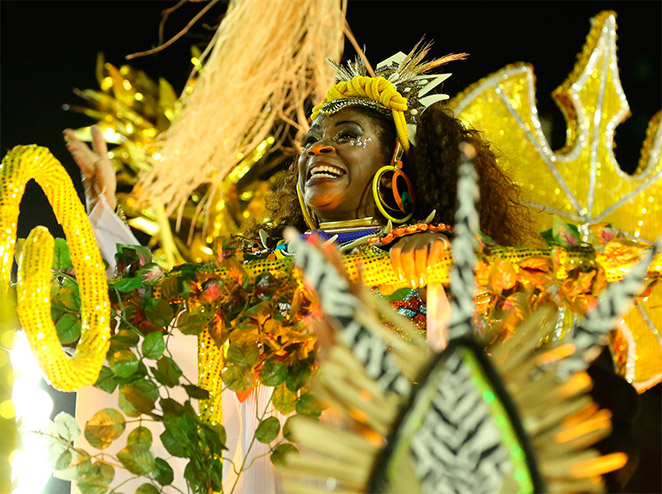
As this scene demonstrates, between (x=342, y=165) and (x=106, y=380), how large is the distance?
0.96m

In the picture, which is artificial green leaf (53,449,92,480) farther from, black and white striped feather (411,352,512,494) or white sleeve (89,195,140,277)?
white sleeve (89,195,140,277)

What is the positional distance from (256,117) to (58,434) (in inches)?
84.8

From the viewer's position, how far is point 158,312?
4.48 feet

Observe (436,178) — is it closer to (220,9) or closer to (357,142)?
(357,142)

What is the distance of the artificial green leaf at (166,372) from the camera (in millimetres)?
1316

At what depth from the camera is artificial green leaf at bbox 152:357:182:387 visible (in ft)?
4.32

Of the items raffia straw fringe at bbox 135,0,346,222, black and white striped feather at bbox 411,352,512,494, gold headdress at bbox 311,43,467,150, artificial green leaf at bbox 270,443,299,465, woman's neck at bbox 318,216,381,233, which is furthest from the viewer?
raffia straw fringe at bbox 135,0,346,222

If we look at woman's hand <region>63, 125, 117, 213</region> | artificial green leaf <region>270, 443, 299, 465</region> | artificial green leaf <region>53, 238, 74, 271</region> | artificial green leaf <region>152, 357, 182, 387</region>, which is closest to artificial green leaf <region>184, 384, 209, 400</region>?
artificial green leaf <region>152, 357, 182, 387</region>

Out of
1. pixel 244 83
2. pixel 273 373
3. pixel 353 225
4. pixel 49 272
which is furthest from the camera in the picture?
pixel 244 83

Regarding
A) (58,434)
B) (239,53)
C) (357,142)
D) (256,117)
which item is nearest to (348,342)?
(58,434)

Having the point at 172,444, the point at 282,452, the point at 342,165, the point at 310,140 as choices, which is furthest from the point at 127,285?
the point at 310,140

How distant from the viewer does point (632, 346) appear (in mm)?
1838

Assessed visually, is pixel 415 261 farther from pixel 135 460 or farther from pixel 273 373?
pixel 135 460

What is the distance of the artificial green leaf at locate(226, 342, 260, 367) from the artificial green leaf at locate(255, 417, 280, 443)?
96 mm
